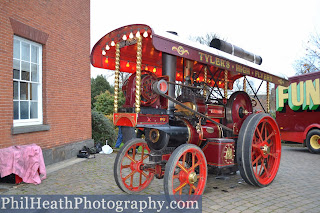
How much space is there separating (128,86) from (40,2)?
13.3ft

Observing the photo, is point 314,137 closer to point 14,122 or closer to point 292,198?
point 292,198

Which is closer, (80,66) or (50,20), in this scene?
(50,20)

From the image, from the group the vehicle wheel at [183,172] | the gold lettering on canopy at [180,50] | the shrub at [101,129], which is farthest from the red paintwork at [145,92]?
the shrub at [101,129]

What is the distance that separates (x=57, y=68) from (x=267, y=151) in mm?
5482

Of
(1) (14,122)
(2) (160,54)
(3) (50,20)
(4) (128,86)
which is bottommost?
(1) (14,122)

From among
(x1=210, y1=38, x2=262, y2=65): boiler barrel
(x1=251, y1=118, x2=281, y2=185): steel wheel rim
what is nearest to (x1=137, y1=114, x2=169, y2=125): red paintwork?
(x1=251, y1=118, x2=281, y2=185): steel wheel rim

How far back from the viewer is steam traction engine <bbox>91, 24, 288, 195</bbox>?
3.59 m

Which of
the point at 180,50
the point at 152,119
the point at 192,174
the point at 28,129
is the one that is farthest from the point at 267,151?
the point at 28,129

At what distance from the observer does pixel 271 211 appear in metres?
3.61

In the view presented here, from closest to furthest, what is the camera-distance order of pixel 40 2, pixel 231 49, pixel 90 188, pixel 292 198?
pixel 292 198, pixel 90 188, pixel 231 49, pixel 40 2

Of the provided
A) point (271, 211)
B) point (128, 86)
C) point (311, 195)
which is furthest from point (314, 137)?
point (128, 86)

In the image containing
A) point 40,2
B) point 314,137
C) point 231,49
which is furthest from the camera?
point 314,137

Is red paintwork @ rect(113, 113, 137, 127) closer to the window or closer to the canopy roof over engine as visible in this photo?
the canopy roof over engine

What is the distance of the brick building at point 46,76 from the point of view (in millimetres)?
5461
